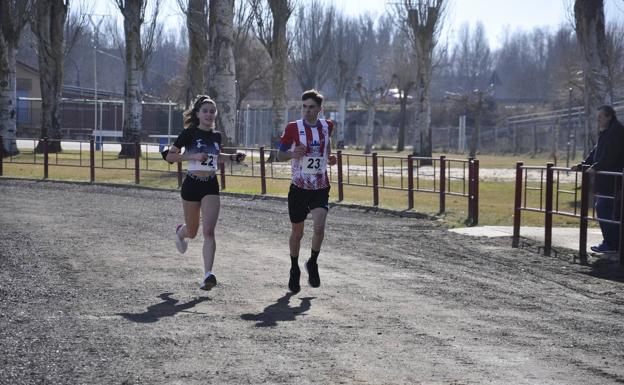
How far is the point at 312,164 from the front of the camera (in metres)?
10.7

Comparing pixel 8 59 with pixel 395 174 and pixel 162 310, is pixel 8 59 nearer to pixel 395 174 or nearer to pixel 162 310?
pixel 395 174

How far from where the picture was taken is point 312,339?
26.6 feet

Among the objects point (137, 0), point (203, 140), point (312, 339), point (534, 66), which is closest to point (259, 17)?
point (137, 0)

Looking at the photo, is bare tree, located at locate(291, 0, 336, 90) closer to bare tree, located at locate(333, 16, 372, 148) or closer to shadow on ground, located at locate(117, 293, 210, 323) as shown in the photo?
bare tree, located at locate(333, 16, 372, 148)

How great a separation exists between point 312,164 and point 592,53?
16318mm

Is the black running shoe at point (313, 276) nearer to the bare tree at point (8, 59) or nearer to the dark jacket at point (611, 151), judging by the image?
the dark jacket at point (611, 151)

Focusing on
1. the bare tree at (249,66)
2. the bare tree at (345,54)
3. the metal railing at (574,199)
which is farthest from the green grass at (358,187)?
the bare tree at (345,54)

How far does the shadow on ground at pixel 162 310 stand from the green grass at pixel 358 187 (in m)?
7.97

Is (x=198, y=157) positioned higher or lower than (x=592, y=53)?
lower

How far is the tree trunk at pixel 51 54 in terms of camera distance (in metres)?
49.3

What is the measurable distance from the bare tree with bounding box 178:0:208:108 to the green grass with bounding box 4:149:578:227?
6.27 meters

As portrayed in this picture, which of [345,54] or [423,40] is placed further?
[345,54]

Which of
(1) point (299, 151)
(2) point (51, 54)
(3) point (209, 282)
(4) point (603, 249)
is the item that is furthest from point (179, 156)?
(2) point (51, 54)

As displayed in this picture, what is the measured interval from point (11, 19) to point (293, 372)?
40.8m
